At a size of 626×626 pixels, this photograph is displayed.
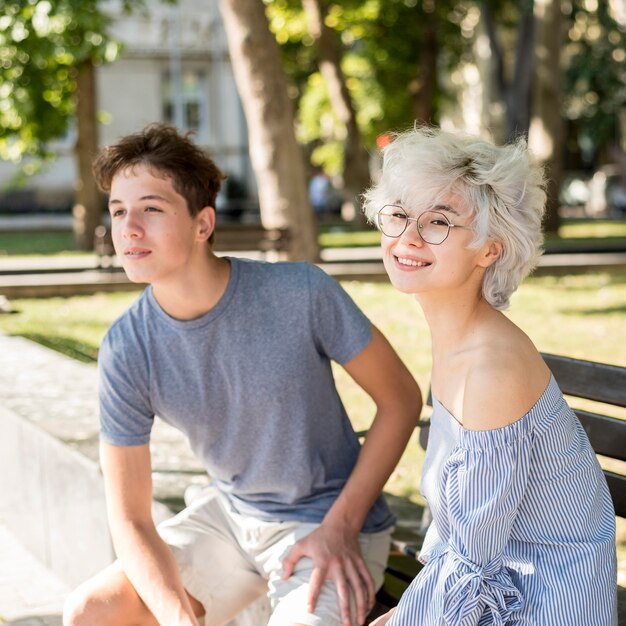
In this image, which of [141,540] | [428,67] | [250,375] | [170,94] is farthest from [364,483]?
[170,94]


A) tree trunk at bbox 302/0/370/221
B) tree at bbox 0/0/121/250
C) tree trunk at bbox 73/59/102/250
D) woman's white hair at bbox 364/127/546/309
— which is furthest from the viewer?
tree trunk at bbox 302/0/370/221

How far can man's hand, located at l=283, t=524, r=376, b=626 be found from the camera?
2.80m

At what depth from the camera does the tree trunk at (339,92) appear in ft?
76.0

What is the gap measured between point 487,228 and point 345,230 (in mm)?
25165

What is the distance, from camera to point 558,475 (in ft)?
7.32

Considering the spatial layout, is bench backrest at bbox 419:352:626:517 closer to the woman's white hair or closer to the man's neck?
the woman's white hair

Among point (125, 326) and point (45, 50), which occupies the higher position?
point (45, 50)

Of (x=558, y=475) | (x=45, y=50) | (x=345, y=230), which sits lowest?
(x=345, y=230)

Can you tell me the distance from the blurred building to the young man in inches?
1366

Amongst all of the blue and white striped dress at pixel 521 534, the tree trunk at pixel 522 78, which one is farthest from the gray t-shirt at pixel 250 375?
the tree trunk at pixel 522 78

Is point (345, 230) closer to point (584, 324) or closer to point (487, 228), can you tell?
point (584, 324)

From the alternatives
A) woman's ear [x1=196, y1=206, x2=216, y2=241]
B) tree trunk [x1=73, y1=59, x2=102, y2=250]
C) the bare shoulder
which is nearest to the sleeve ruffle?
the bare shoulder

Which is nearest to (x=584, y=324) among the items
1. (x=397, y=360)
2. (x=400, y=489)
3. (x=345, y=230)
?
(x=400, y=489)

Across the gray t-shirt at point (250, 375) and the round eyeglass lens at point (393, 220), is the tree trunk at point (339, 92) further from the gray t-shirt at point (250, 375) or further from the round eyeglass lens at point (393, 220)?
the round eyeglass lens at point (393, 220)
